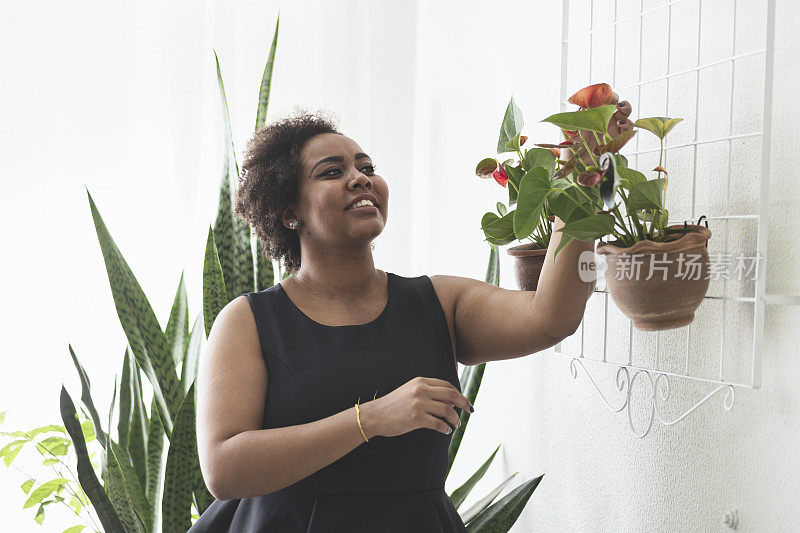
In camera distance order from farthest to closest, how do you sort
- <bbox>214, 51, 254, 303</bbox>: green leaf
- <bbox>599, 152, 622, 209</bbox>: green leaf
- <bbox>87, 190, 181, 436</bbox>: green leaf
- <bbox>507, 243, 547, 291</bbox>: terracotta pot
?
<bbox>214, 51, 254, 303</bbox>: green leaf < <bbox>87, 190, 181, 436</bbox>: green leaf < <bbox>507, 243, 547, 291</bbox>: terracotta pot < <bbox>599, 152, 622, 209</bbox>: green leaf

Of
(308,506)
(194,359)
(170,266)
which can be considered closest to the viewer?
(308,506)

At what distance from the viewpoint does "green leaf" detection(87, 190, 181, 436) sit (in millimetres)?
1494

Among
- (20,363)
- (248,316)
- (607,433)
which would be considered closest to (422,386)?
(248,316)

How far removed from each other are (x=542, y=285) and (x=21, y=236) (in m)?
1.42

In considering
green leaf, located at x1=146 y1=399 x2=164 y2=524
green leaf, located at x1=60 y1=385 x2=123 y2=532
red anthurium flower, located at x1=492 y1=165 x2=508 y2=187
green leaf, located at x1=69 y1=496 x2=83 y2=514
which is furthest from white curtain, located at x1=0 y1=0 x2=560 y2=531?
red anthurium flower, located at x1=492 y1=165 x2=508 y2=187

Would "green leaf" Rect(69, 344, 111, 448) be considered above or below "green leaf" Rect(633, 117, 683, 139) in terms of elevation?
below

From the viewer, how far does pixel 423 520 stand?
112 centimetres

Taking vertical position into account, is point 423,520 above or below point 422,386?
below

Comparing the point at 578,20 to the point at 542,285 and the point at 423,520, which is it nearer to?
the point at 542,285

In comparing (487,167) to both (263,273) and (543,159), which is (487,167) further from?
(263,273)

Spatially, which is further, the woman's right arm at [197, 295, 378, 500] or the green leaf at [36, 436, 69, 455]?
the green leaf at [36, 436, 69, 455]

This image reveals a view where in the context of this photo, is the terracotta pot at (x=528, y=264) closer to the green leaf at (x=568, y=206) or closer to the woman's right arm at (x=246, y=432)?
the green leaf at (x=568, y=206)

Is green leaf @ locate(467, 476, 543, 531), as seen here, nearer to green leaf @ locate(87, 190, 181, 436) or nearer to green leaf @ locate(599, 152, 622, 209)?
green leaf @ locate(87, 190, 181, 436)

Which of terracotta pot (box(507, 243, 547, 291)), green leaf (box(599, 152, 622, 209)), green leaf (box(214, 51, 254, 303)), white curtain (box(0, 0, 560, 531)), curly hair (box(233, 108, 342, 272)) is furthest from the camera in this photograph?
white curtain (box(0, 0, 560, 531))
